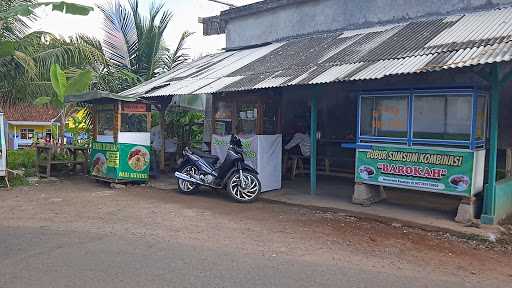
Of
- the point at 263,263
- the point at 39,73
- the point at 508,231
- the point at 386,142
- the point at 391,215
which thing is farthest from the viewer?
→ the point at 39,73

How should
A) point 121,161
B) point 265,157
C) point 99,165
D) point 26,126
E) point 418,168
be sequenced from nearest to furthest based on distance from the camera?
point 418,168 → point 265,157 → point 121,161 → point 99,165 → point 26,126

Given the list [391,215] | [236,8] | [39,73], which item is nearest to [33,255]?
[391,215]

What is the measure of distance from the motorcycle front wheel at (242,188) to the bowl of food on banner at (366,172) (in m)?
2.08

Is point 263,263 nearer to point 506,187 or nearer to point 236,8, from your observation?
point 506,187

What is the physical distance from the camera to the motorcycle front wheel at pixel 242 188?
8.66 meters

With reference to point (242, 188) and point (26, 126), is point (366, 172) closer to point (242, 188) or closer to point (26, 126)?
point (242, 188)

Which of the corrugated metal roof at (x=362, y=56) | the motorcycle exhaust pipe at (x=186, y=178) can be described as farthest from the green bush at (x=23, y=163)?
the motorcycle exhaust pipe at (x=186, y=178)

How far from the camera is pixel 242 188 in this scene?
865 centimetres

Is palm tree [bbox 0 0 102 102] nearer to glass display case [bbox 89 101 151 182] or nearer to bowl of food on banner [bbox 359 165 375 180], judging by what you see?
glass display case [bbox 89 101 151 182]

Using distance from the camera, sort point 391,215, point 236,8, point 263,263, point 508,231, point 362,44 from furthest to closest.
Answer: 1. point 236,8
2. point 362,44
3. point 391,215
4. point 508,231
5. point 263,263

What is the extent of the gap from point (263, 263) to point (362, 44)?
227 inches

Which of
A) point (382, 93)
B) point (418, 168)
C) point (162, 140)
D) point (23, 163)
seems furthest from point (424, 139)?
point (23, 163)

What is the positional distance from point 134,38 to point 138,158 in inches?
285

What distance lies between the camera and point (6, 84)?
16.1 m
